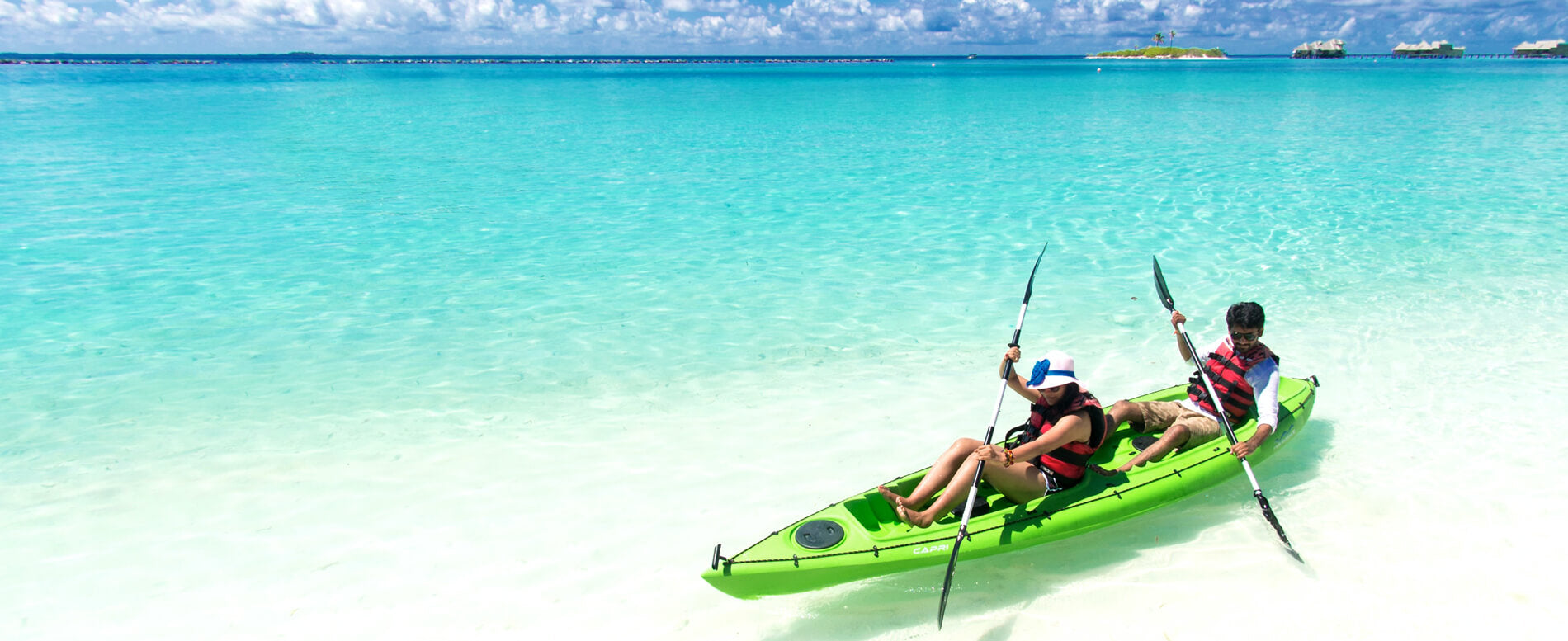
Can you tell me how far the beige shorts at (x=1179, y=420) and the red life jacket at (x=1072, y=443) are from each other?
923 millimetres

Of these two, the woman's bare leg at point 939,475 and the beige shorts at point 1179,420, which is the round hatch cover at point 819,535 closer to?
the woman's bare leg at point 939,475

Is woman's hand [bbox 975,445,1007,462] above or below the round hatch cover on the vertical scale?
above

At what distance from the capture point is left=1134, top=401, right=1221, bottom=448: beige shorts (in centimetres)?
552

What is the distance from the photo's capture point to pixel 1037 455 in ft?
15.6

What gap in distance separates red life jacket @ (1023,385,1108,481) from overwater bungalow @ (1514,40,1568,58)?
619 ft

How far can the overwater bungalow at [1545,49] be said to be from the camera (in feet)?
449

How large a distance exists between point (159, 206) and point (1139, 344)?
681 inches

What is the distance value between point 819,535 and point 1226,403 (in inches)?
125

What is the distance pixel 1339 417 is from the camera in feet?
21.9

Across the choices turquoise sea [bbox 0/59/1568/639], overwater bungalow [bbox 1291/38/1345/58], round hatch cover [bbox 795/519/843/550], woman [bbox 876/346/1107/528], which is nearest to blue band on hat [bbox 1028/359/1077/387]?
woman [bbox 876/346/1107/528]

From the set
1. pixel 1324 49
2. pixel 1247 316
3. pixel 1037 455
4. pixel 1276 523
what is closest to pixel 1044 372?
pixel 1037 455

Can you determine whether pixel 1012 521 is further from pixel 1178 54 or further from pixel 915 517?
pixel 1178 54

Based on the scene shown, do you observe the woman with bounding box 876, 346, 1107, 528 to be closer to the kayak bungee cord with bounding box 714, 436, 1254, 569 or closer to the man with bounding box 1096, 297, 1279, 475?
the kayak bungee cord with bounding box 714, 436, 1254, 569

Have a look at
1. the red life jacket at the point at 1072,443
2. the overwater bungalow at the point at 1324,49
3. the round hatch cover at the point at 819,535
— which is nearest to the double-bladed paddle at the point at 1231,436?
the red life jacket at the point at 1072,443
